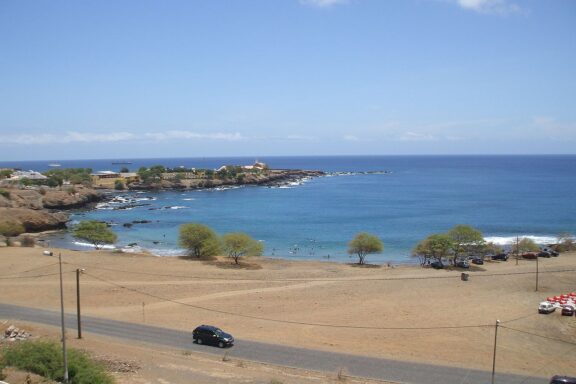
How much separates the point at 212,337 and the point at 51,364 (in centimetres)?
839

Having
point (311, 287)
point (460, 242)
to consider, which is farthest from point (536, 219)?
point (311, 287)

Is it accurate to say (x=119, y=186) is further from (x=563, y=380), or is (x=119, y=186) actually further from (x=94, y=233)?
(x=563, y=380)

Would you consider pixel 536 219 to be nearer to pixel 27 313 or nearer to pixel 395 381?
pixel 395 381

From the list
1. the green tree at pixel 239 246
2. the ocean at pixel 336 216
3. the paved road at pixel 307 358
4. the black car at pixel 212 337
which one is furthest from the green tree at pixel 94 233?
the black car at pixel 212 337

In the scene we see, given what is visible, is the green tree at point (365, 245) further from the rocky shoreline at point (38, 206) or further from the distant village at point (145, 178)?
the distant village at point (145, 178)

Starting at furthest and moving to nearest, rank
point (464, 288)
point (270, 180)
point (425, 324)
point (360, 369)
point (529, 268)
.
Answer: point (270, 180)
point (529, 268)
point (464, 288)
point (425, 324)
point (360, 369)

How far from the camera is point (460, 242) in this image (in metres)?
48.1

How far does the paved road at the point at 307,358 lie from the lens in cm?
2067

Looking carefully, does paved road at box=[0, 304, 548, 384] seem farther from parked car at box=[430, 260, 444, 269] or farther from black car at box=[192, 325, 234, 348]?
parked car at box=[430, 260, 444, 269]

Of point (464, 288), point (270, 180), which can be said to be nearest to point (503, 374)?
point (464, 288)

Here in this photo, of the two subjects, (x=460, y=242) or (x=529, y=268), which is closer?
(x=529, y=268)

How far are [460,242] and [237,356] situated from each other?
31773mm

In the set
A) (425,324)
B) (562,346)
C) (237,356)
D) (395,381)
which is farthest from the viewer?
(425,324)

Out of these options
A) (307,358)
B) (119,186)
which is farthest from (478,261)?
(119,186)
